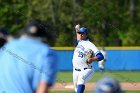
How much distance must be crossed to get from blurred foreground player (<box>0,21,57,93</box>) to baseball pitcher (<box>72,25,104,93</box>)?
25.4 feet

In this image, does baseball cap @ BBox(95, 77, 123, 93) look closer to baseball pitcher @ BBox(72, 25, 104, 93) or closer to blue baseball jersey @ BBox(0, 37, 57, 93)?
blue baseball jersey @ BBox(0, 37, 57, 93)

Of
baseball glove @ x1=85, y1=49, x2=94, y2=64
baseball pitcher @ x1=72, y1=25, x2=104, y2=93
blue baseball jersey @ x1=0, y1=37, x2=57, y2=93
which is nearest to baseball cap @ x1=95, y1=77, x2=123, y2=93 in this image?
blue baseball jersey @ x1=0, y1=37, x2=57, y2=93

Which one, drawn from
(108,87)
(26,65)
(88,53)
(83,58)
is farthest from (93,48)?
(108,87)

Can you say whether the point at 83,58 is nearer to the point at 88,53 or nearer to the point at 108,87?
the point at 88,53

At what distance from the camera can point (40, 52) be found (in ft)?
15.4

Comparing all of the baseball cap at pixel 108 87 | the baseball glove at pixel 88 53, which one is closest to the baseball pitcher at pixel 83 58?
the baseball glove at pixel 88 53

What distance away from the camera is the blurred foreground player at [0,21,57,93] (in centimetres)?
464

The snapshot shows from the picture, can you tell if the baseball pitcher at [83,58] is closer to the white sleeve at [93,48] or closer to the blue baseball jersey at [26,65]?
the white sleeve at [93,48]

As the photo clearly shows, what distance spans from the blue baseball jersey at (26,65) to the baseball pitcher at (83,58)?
25.4ft

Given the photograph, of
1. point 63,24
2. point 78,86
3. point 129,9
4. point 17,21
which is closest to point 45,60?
point 78,86

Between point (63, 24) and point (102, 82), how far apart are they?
4004 centimetres

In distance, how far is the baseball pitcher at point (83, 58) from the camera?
1271 cm

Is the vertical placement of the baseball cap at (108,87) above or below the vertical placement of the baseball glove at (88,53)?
above

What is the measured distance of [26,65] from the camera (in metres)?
4.82
